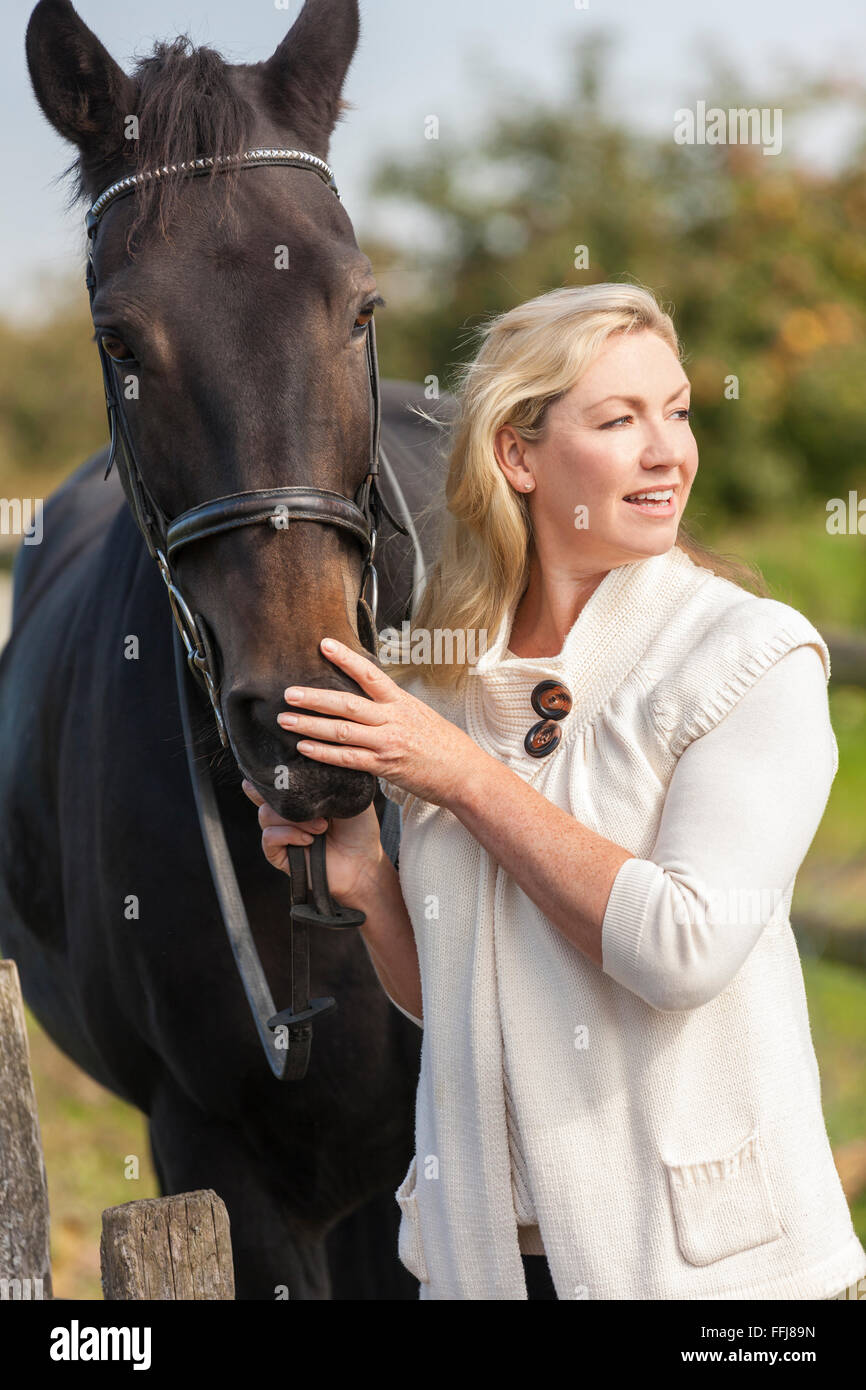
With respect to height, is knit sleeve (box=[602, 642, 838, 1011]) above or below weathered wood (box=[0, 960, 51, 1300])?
above

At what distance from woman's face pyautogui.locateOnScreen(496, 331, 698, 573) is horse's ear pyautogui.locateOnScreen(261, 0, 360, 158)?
2.36 ft

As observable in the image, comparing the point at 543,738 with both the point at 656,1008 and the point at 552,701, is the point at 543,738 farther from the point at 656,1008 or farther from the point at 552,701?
the point at 656,1008

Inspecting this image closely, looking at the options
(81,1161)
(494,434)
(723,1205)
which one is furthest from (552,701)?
(81,1161)

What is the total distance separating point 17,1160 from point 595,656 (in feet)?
3.45

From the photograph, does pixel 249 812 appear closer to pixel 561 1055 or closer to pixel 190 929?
pixel 190 929

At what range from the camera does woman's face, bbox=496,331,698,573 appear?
1611mm

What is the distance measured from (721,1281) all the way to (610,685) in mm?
686

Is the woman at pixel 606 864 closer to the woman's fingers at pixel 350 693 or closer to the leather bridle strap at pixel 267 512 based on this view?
the woman's fingers at pixel 350 693

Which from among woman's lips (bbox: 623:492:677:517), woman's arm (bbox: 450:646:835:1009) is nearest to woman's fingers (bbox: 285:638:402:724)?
woman's arm (bbox: 450:646:835:1009)

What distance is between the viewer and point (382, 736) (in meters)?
1.50

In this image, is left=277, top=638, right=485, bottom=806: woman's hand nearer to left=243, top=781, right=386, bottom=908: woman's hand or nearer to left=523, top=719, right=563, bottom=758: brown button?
left=523, top=719, right=563, bottom=758: brown button

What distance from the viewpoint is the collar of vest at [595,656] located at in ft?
5.31

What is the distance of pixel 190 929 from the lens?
7.61ft
